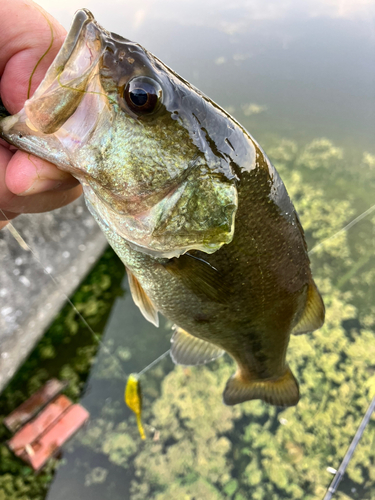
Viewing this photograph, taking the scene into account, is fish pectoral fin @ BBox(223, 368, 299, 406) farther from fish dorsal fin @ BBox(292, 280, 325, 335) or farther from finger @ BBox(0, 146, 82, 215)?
finger @ BBox(0, 146, 82, 215)

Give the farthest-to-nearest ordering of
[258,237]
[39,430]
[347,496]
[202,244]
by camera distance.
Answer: [39,430] < [347,496] < [258,237] < [202,244]

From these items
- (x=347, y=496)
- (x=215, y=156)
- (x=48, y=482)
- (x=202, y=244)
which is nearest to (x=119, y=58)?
(x=215, y=156)

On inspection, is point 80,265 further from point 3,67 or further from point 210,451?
point 3,67

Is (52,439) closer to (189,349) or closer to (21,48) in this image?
(189,349)

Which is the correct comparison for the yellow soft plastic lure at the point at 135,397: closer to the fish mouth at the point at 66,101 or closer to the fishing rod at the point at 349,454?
the fishing rod at the point at 349,454

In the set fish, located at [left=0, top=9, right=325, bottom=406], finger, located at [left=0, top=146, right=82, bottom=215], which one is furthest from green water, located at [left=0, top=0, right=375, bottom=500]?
finger, located at [left=0, top=146, right=82, bottom=215]
